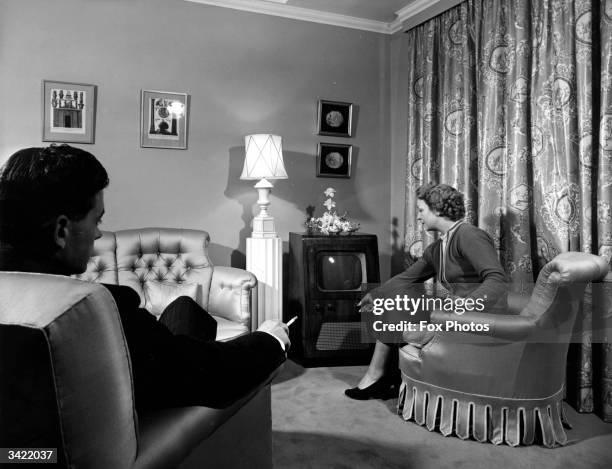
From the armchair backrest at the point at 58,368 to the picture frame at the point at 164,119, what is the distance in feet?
9.75

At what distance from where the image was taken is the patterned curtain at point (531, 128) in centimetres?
247

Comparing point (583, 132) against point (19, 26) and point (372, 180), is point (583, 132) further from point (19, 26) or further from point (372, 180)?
point (19, 26)

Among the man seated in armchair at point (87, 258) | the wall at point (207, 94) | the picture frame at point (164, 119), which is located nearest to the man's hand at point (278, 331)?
the man seated in armchair at point (87, 258)

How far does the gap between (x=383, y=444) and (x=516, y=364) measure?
68 centimetres

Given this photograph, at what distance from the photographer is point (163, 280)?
10.6 ft

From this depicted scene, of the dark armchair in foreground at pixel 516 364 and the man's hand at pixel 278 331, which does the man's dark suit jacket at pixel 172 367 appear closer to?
the man's hand at pixel 278 331

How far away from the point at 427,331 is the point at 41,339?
190 centimetres

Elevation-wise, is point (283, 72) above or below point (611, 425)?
above

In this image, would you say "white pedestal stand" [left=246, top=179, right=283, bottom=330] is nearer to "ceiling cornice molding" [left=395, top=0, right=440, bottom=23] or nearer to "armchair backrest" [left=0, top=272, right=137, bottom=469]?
"ceiling cornice molding" [left=395, top=0, right=440, bottom=23]

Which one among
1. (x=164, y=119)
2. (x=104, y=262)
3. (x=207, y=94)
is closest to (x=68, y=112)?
(x=164, y=119)

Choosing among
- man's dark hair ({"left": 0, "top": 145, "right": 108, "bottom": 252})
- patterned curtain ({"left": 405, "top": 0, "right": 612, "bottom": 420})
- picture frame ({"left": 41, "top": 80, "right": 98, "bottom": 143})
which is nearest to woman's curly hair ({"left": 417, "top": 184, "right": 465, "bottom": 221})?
patterned curtain ({"left": 405, "top": 0, "right": 612, "bottom": 420})

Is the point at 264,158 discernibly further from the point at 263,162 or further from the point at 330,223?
the point at 330,223

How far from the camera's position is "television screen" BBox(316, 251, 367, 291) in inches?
137

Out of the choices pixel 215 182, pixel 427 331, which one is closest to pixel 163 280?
pixel 215 182
